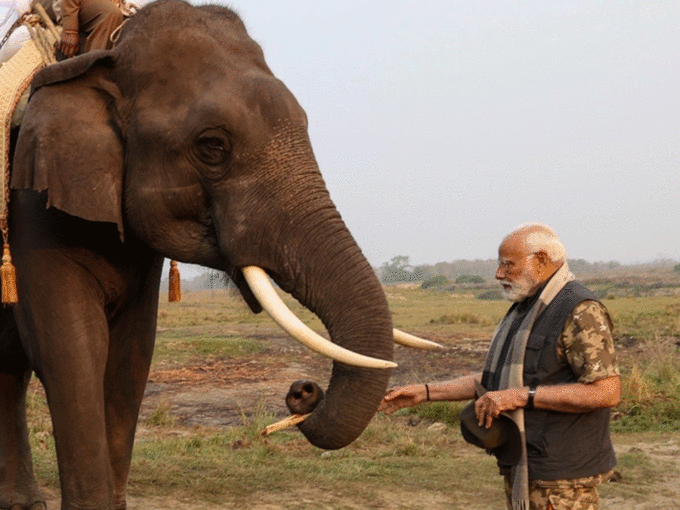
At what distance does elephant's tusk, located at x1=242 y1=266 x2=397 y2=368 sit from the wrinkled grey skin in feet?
0.25

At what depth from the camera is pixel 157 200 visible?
5035mm

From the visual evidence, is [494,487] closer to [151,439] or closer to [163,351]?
[151,439]

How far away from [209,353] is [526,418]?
14.5 m

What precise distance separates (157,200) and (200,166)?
0.28 m

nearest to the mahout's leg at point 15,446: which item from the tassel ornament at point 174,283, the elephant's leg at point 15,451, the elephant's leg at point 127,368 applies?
the elephant's leg at point 15,451

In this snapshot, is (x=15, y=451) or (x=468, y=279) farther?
(x=468, y=279)

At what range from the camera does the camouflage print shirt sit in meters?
4.30

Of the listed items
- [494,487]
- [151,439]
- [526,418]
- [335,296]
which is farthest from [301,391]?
[151,439]

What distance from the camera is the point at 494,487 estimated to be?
25.9 ft

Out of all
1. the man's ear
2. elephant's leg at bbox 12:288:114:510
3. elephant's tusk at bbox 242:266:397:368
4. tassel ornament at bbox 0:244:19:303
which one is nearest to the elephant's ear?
tassel ornament at bbox 0:244:19:303

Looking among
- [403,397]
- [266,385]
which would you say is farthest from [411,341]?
[266,385]

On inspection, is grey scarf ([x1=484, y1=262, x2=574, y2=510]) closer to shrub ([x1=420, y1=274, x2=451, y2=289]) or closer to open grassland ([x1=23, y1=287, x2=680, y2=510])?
open grassland ([x1=23, y1=287, x2=680, y2=510])

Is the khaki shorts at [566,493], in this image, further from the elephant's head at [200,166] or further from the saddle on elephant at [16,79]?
the saddle on elephant at [16,79]

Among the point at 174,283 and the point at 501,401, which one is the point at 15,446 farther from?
the point at 501,401
